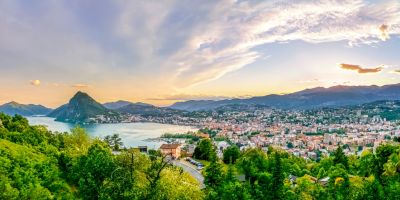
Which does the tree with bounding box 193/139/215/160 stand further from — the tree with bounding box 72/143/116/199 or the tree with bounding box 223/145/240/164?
the tree with bounding box 72/143/116/199

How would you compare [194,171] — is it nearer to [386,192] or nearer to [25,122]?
[25,122]

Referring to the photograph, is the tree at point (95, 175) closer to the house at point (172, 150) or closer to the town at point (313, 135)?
the town at point (313, 135)

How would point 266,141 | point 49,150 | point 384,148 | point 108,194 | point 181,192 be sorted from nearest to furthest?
point 108,194 → point 181,192 → point 384,148 → point 49,150 → point 266,141

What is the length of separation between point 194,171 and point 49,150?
48.1 ft

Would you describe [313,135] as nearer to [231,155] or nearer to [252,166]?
[231,155]

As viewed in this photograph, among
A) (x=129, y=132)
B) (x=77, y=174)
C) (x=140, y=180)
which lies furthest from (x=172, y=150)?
(x=129, y=132)

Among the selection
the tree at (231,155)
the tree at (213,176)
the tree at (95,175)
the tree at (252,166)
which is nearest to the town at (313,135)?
→ the tree at (231,155)

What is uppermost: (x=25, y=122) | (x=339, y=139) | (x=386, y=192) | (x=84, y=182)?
(x=25, y=122)

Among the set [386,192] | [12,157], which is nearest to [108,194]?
[12,157]

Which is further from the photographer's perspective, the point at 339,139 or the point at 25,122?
the point at 339,139

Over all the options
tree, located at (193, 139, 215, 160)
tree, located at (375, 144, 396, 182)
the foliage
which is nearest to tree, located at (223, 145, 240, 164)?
tree, located at (193, 139, 215, 160)

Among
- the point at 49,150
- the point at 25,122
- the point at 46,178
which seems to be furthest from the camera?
the point at 25,122

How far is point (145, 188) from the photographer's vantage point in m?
13.9

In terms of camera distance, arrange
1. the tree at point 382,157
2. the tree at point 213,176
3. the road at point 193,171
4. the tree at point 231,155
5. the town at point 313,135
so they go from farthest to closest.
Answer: the town at point 313,135 → the tree at point 231,155 → the road at point 193,171 → the tree at point 382,157 → the tree at point 213,176
